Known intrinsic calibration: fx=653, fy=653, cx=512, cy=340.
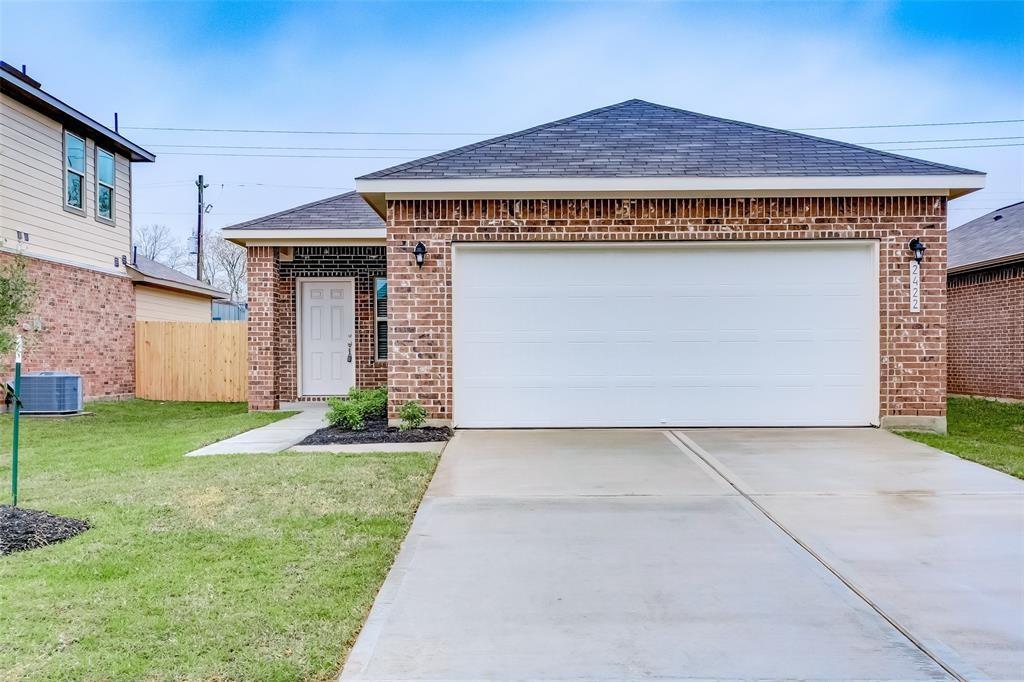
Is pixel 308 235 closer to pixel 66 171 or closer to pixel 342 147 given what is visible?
pixel 66 171

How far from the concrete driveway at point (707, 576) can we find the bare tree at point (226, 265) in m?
38.6

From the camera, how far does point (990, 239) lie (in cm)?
1445

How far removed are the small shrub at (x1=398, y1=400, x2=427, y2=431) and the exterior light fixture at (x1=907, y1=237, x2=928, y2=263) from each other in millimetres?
6406

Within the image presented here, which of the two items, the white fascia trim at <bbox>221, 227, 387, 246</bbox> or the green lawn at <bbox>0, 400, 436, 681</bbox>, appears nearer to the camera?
the green lawn at <bbox>0, 400, 436, 681</bbox>

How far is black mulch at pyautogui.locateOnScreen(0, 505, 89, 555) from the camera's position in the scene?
3984 millimetres

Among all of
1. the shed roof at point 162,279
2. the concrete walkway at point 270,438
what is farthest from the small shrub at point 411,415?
the shed roof at point 162,279

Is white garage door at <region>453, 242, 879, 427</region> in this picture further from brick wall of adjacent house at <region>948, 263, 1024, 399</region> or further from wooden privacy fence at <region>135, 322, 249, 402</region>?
wooden privacy fence at <region>135, 322, 249, 402</region>

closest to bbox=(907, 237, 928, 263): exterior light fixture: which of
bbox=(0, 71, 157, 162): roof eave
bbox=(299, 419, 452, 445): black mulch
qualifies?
bbox=(299, 419, 452, 445): black mulch

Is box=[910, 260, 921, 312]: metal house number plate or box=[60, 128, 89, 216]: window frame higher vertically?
box=[60, 128, 89, 216]: window frame

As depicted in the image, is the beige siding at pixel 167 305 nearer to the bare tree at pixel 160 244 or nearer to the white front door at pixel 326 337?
the white front door at pixel 326 337

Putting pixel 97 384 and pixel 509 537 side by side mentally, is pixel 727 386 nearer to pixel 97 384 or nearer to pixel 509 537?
pixel 509 537

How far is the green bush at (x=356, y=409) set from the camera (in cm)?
841

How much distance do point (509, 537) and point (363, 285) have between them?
8.63 meters

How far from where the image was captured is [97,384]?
13.4m
